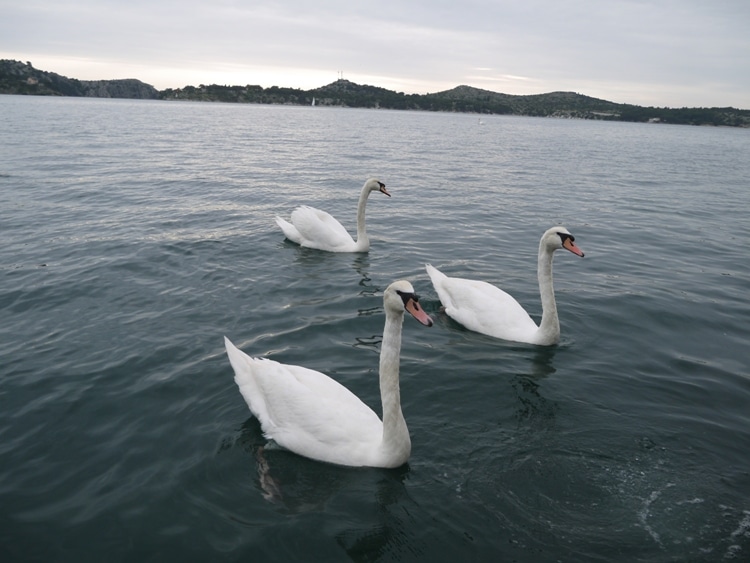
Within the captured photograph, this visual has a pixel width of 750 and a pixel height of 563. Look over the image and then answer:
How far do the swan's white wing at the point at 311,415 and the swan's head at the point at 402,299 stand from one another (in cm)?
135

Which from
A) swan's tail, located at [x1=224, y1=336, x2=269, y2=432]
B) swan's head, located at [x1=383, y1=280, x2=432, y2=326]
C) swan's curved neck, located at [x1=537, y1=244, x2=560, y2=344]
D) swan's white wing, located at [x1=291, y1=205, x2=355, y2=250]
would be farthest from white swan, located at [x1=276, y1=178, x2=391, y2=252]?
swan's head, located at [x1=383, y1=280, x2=432, y2=326]

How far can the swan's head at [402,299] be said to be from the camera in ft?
17.4

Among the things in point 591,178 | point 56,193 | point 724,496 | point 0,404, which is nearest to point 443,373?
point 724,496

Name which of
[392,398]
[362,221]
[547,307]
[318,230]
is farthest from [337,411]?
[362,221]

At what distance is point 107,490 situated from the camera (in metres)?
5.48

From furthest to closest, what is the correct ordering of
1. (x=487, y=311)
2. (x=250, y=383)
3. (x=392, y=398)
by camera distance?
1. (x=487, y=311)
2. (x=250, y=383)
3. (x=392, y=398)

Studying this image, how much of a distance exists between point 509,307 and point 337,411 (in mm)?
4412

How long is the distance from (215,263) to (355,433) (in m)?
7.86

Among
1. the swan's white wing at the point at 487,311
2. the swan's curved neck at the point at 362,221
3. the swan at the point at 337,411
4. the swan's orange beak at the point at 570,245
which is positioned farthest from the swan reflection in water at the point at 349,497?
the swan's curved neck at the point at 362,221

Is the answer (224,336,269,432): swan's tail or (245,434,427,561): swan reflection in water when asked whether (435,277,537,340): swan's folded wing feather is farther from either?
(224,336,269,432): swan's tail

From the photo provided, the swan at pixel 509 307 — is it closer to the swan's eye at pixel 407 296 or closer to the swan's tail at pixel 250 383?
the swan's eye at pixel 407 296

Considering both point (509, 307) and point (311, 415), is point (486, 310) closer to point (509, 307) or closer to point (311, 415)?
point (509, 307)

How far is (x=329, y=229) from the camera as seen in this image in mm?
14039

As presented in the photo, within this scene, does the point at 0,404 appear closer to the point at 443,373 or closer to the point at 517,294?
the point at 443,373
